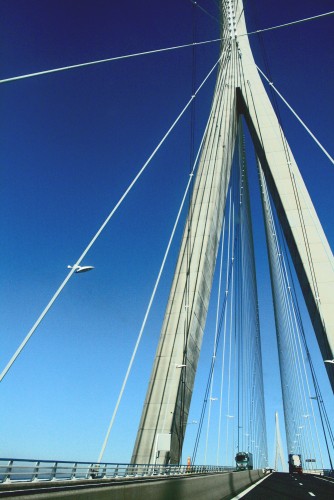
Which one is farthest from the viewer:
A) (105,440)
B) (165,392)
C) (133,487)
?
(165,392)

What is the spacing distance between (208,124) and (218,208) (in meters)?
4.10

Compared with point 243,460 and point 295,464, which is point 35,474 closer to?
point 243,460

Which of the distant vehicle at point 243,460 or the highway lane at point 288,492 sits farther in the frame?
the distant vehicle at point 243,460

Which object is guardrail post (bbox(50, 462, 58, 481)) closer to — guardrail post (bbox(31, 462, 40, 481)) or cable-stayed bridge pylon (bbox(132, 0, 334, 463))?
guardrail post (bbox(31, 462, 40, 481))

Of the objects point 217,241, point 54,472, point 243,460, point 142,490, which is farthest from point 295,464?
point 142,490

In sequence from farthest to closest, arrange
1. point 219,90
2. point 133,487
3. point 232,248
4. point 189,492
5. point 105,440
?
point 232,248 → point 219,90 → point 105,440 → point 189,492 → point 133,487

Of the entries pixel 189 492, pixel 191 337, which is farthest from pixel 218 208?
pixel 189 492

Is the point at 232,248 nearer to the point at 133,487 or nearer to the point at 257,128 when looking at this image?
the point at 257,128

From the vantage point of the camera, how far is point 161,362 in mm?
14250

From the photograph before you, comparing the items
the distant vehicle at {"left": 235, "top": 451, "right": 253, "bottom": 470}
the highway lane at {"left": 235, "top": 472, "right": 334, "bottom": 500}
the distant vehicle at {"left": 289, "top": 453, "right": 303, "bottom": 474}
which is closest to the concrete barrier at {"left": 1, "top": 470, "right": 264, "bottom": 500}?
the highway lane at {"left": 235, "top": 472, "right": 334, "bottom": 500}

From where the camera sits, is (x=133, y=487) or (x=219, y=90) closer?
(x=133, y=487)

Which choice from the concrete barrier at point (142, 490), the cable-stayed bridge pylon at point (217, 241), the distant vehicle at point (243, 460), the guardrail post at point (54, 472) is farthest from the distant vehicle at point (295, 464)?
the guardrail post at point (54, 472)

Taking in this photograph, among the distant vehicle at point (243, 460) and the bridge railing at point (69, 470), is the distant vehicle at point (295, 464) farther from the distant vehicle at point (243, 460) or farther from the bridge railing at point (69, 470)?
the bridge railing at point (69, 470)

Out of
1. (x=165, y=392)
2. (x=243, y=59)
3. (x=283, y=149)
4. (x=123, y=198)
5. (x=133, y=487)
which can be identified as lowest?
(x=133, y=487)
